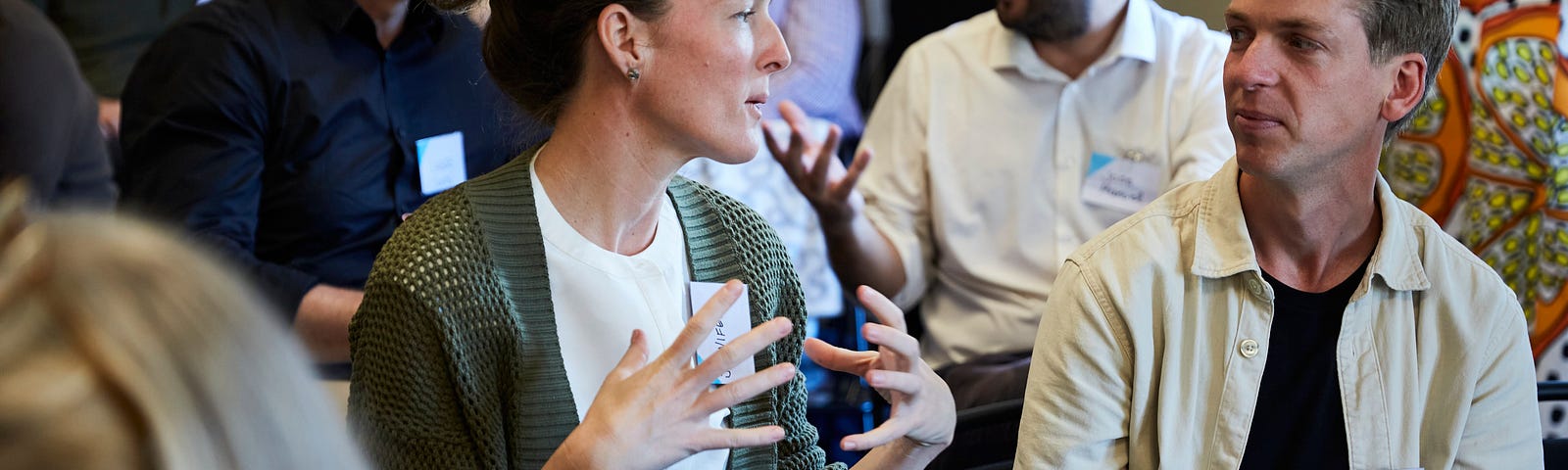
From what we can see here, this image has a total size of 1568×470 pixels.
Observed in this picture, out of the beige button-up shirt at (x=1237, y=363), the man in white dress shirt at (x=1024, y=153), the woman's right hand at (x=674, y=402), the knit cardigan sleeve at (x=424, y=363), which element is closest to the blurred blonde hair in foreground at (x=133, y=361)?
the woman's right hand at (x=674, y=402)

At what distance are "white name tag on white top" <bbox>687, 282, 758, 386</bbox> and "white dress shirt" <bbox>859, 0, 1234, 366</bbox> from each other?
1.18 meters

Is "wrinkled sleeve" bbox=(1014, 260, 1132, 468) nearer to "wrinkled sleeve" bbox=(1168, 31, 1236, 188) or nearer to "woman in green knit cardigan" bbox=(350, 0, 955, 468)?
"woman in green knit cardigan" bbox=(350, 0, 955, 468)

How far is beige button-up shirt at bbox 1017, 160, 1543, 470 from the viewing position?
1.75 metres

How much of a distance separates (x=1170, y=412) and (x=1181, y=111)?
125 centimetres

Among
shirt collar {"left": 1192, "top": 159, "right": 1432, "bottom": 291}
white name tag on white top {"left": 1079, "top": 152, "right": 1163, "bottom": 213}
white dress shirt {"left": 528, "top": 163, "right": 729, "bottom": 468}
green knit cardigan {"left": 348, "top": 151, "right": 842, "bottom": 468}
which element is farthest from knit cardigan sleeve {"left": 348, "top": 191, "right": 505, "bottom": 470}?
white name tag on white top {"left": 1079, "top": 152, "right": 1163, "bottom": 213}

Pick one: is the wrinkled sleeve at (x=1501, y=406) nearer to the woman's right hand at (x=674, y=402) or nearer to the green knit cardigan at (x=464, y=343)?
the woman's right hand at (x=674, y=402)

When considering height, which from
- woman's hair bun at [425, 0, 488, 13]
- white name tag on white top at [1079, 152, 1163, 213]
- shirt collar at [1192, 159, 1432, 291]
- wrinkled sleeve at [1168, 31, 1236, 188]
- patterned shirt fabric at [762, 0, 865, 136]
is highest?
woman's hair bun at [425, 0, 488, 13]

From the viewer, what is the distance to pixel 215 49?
2.48 m

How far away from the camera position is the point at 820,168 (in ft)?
7.95

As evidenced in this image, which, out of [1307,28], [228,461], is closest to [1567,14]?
[1307,28]

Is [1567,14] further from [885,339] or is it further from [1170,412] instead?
[885,339]

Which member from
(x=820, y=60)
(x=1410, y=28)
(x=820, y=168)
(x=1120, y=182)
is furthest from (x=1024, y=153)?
(x=1410, y=28)

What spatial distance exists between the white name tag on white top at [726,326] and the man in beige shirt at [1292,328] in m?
0.38

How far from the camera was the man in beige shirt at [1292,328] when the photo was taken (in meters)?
1.76
